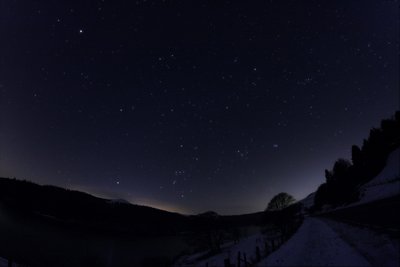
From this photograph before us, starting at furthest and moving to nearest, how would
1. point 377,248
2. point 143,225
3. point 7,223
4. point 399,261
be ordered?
1. point 143,225
2. point 7,223
3. point 377,248
4. point 399,261

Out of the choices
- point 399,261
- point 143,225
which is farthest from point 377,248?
point 143,225

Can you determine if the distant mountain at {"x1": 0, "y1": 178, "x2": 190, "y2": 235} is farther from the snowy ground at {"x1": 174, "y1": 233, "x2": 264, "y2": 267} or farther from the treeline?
the snowy ground at {"x1": 174, "y1": 233, "x2": 264, "y2": 267}

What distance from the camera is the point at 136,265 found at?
6138 cm

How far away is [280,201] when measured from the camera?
307 ft

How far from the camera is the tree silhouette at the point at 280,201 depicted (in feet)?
303

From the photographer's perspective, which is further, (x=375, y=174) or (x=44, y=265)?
(x=375, y=174)

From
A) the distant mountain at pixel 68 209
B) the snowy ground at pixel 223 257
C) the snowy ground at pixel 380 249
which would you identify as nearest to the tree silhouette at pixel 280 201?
the snowy ground at pixel 223 257

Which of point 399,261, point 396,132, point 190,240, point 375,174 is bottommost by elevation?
point 190,240

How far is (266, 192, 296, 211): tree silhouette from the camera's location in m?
92.4

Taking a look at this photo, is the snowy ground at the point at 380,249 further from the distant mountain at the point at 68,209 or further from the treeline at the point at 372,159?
the distant mountain at the point at 68,209

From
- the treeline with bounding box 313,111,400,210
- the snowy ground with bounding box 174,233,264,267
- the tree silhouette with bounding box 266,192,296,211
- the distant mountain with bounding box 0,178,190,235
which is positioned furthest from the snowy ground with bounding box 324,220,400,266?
the distant mountain with bounding box 0,178,190,235

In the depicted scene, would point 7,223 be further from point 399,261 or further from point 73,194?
point 399,261

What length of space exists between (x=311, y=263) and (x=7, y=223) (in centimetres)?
15265

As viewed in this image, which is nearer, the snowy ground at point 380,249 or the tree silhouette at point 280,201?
the snowy ground at point 380,249
